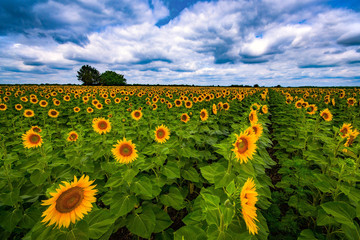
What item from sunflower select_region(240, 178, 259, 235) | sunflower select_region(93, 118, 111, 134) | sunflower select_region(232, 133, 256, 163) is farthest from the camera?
sunflower select_region(93, 118, 111, 134)

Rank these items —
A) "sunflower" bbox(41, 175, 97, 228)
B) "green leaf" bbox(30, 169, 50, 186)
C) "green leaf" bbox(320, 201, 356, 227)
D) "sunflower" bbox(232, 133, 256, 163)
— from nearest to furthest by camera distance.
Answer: "sunflower" bbox(41, 175, 97, 228)
"green leaf" bbox(320, 201, 356, 227)
"sunflower" bbox(232, 133, 256, 163)
"green leaf" bbox(30, 169, 50, 186)

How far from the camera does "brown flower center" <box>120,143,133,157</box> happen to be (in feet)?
9.04

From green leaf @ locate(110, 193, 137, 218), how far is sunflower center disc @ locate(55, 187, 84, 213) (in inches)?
32.7

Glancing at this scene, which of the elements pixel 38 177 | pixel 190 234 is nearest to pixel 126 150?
pixel 38 177

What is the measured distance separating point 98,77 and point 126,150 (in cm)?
9163

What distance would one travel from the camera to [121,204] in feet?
7.70

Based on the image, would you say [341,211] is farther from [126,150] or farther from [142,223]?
[126,150]

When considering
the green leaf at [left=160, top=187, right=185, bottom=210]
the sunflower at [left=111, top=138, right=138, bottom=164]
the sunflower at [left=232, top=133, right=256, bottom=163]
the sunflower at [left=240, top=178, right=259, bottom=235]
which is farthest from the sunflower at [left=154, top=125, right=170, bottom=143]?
the sunflower at [left=240, top=178, right=259, bottom=235]

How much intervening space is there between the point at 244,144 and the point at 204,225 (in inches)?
43.3

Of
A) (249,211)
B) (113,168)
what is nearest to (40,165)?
(113,168)

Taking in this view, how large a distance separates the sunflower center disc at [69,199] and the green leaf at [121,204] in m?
0.83

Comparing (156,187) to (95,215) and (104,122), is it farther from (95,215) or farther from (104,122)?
(104,122)

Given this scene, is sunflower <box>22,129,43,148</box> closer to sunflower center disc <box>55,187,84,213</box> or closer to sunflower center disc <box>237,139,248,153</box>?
sunflower center disc <box>55,187,84,213</box>

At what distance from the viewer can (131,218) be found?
8.64 feet
